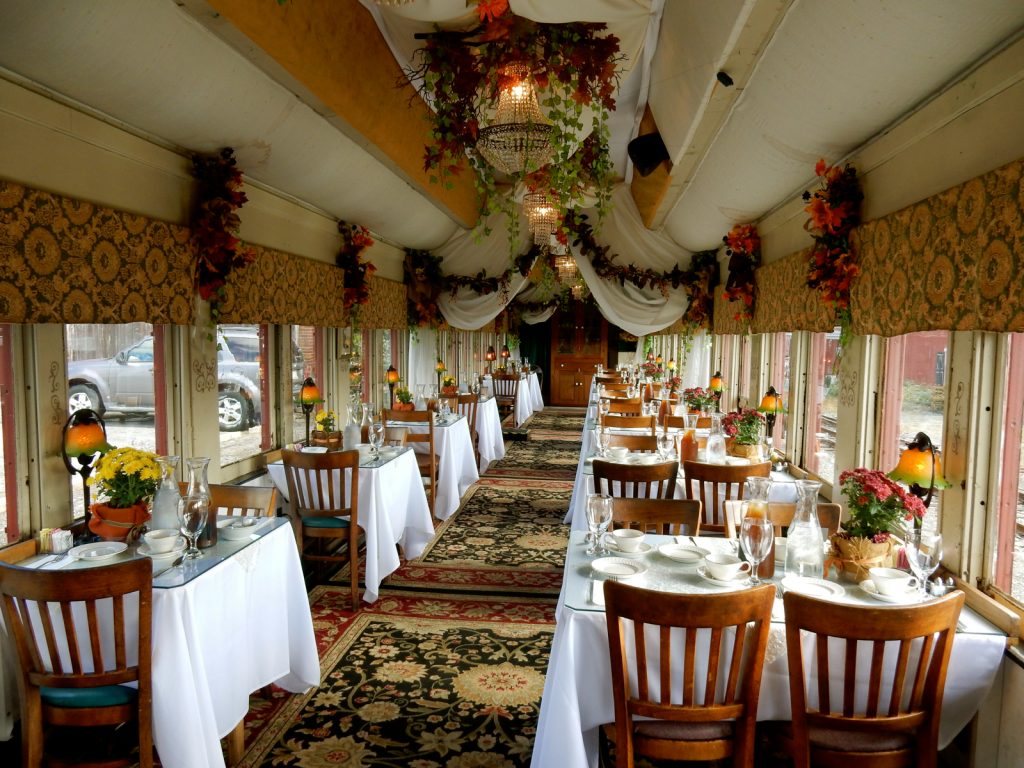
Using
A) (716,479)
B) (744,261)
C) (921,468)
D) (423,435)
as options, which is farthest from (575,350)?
(921,468)

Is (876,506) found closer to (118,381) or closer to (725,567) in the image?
(725,567)

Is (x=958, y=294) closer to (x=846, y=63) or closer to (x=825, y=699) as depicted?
(x=846, y=63)

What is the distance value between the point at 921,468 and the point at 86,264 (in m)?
3.50

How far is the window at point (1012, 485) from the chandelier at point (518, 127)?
2485mm

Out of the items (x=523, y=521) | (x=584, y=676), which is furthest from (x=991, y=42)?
(x=523, y=521)

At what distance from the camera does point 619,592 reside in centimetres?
174

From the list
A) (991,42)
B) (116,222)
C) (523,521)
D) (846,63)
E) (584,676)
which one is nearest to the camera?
(584,676)

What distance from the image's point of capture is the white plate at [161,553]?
7.75ft

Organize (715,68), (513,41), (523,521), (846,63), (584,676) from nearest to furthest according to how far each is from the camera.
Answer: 1. (584,676)
2. (846,63)
3. (715,68)
4. (513,41)
5. (523,521)

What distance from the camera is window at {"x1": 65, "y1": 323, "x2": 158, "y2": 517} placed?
10.4 ft

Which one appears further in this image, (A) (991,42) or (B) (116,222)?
(B) (116,222)

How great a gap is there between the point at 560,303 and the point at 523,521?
10.1 metres

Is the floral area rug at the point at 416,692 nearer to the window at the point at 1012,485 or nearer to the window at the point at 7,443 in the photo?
the window at the point at 7,443

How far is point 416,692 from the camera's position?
298 centimetres
